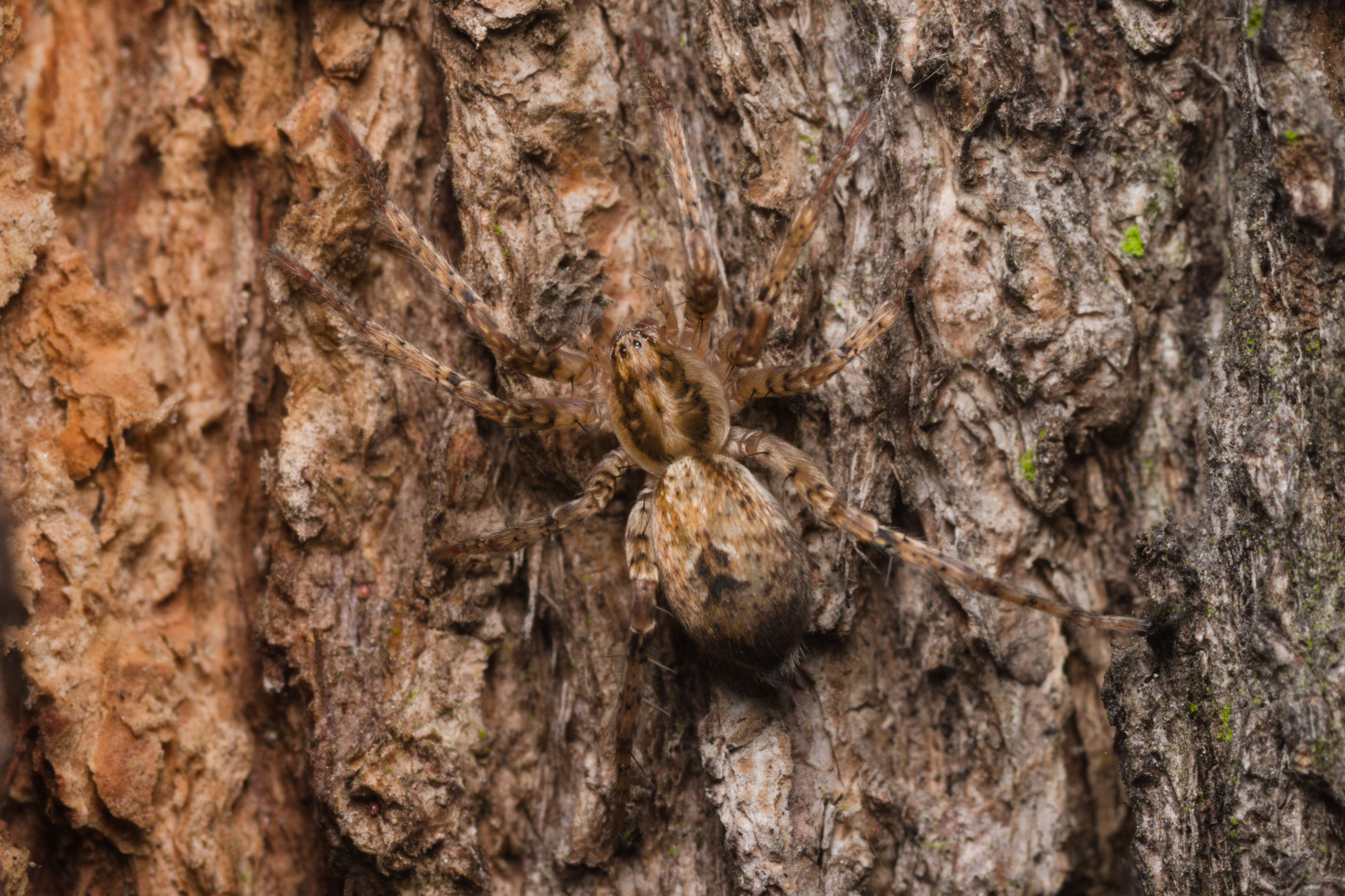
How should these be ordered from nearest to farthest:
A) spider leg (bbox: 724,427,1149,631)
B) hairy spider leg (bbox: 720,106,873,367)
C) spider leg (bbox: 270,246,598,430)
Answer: spider leg (bbox: 724,427,1149,631), hairy spider leg (bbox: 720,106,873,367), spider leg (bbox: 270,246,598,430)

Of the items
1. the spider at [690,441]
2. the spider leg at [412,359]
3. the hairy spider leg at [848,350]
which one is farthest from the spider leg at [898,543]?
the spider leg at [412,359]

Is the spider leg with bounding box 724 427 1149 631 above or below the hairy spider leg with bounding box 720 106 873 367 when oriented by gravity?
below

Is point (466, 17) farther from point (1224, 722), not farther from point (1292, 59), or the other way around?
point (1224, 722)

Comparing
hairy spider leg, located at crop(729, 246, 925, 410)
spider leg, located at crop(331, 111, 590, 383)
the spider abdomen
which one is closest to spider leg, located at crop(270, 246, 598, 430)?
spider leg, located at crop(331, 111, 590, 383)

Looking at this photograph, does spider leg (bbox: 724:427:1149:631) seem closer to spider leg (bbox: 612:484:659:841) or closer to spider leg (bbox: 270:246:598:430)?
spider leg (bbox: 612:484:659:841)

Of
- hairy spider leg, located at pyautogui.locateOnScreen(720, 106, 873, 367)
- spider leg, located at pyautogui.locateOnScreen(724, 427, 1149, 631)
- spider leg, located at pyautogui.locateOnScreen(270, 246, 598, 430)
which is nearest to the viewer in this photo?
spider leg, located at pyautogui.locateOnScreen(724, 427, 1149, 631)

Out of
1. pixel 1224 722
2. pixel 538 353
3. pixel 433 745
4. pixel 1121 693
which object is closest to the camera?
pixel 1224 722

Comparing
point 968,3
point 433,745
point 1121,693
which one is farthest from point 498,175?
point 1121,693

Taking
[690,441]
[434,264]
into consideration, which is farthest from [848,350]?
[434,264]
